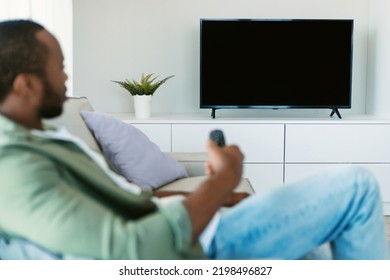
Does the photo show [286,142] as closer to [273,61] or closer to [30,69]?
[273,61]

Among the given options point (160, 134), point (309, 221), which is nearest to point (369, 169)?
point (160, 134)

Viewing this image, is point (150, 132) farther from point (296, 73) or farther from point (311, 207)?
point (311, 207)

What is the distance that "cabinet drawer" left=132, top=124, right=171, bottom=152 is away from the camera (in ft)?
8.07

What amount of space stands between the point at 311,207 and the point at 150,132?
1.70 metres

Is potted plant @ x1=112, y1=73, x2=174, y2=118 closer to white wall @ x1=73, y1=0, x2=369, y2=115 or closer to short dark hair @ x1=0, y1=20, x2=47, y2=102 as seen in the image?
white wall @ x1=73, y1=0, x2=369, y2=115

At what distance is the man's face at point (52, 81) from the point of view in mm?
684

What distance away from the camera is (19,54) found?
68 centimetres

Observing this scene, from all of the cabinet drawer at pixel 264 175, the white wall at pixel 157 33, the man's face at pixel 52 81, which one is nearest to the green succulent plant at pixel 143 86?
the white wall at pixel 157 33

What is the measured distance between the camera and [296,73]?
2680mm

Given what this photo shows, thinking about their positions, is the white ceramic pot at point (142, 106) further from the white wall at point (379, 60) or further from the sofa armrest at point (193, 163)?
the white wall at point (379, 60)

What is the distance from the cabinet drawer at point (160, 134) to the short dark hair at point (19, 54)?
178 cm

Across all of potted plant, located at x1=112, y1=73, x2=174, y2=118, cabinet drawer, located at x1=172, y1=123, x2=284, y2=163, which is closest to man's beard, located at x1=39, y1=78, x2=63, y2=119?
cabinet drawer, located at x1=172, y1=123, x2=284, y2=163
